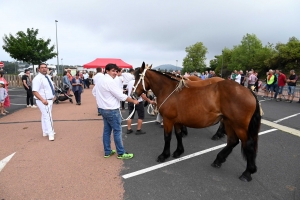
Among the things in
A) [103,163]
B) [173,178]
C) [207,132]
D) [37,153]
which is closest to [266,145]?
[207,132]

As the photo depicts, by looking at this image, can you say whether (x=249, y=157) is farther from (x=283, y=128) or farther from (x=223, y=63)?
(x=223, y=63)

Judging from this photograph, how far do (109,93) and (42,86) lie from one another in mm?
2332

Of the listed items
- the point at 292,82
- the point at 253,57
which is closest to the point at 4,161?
the point at 292,82

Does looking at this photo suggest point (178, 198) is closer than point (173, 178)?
Yes

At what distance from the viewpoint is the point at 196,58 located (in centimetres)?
6681

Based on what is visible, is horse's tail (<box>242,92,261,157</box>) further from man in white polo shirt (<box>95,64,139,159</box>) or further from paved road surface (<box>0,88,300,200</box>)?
man in white polo shirt (<box>95,64,139,159</box>)

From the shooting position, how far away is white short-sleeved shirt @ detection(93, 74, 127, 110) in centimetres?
369

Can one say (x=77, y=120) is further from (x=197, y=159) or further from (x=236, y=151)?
(x=236, y=151)

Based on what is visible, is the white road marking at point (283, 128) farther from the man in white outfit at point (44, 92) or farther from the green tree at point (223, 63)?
the green tree at point (223, 63)

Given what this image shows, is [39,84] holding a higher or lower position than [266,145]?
higher

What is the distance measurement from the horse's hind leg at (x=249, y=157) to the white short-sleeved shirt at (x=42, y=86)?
466 centimetres

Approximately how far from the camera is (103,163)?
12.7 ft

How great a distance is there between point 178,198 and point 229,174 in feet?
3.96

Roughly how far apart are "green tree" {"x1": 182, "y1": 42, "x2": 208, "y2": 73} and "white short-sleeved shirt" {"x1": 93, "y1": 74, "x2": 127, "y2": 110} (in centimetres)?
6421
